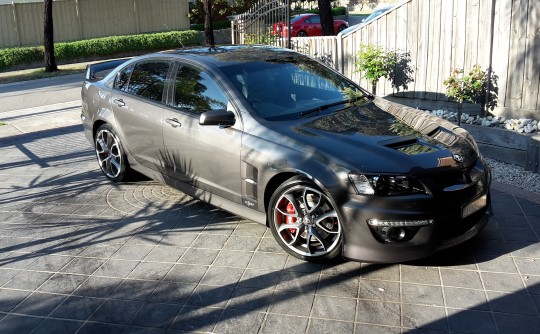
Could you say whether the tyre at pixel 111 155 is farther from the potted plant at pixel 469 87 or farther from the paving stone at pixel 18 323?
the potted plant at pixel 469 87

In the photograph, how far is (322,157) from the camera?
180 inches

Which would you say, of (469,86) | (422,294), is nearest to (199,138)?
(422,294)

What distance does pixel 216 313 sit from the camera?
4.10 m

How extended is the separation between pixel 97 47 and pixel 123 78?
1952 centimetres

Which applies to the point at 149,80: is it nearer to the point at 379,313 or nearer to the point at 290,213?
the point at 290,213

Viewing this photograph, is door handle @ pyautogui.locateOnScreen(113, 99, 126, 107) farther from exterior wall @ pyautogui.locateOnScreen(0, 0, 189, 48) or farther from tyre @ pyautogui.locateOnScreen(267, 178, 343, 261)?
exterior wall @ pyautogui.locateOnScreen(0, 0, 189, 48)

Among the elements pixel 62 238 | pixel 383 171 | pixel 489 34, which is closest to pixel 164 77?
pixel 62 238

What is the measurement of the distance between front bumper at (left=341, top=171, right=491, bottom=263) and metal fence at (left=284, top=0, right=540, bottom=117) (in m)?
4.16

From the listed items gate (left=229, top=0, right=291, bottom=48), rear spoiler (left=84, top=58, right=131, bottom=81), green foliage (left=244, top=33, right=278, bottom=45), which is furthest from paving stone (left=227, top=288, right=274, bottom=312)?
green foliage (left=244, top=33, right=278, bottom=45)

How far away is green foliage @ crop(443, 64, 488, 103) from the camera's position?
827 centimetres

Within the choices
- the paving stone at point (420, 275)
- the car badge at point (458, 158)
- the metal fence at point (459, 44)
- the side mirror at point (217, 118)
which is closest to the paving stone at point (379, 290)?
the paving stone at point (420, 275)

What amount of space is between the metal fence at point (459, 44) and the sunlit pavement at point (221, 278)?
92.6 inches

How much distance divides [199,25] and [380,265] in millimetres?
29210

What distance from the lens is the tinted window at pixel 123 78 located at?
22.5 feet
